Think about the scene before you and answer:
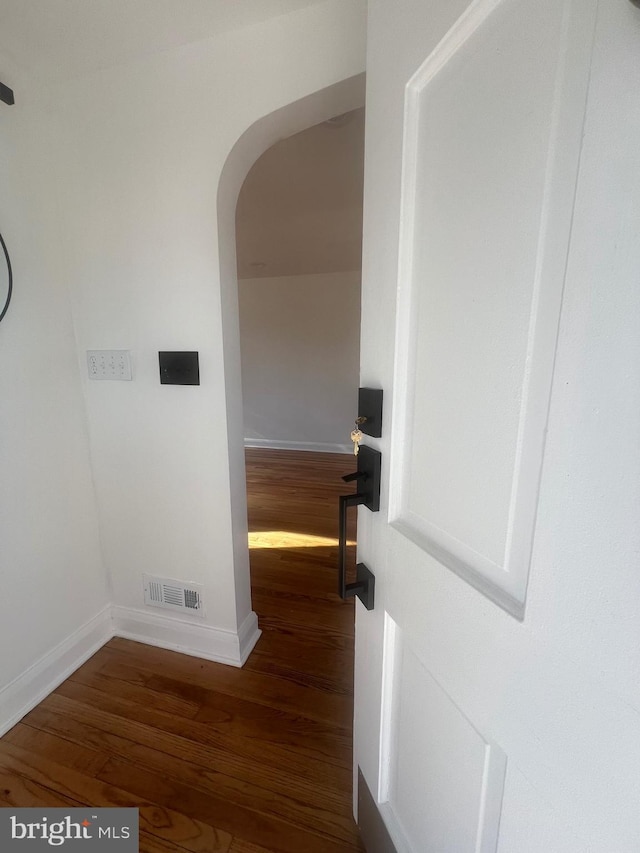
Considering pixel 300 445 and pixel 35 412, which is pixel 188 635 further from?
pixel 300 445

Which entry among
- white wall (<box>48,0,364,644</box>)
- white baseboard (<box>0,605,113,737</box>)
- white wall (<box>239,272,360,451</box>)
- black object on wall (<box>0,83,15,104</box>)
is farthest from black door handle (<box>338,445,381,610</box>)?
white wall (<box>239,272,360,451</box>)

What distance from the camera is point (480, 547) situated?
453mm

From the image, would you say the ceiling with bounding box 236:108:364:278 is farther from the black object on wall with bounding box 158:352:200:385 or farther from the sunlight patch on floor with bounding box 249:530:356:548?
the sunlight patch on floor with bounding box 249:530:356:548

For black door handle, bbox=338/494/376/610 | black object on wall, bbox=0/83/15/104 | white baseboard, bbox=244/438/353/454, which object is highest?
black object on wall, bbox=0/83/15/104

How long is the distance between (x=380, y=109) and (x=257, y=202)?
2.28m

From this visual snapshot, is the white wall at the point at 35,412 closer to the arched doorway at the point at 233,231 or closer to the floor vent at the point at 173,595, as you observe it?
the floor vent at the point at 173,595

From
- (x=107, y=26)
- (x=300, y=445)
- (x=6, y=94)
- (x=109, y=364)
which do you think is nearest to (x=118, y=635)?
(x=109, y=364)

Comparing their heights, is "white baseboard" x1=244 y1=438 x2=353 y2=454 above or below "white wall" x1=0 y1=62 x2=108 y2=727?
below

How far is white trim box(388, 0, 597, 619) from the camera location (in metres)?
0.32

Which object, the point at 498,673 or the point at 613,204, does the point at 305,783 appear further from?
the point at 613,204

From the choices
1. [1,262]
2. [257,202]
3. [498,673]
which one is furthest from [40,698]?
[257,202]

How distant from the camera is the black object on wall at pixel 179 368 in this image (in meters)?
1.26

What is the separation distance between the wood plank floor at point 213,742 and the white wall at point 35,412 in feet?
0.79

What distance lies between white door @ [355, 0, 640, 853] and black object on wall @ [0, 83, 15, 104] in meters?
1.21
